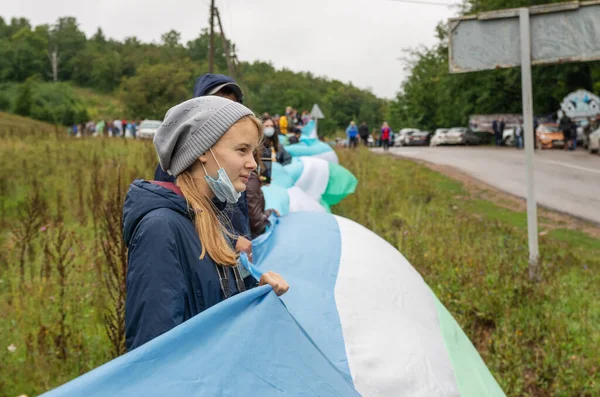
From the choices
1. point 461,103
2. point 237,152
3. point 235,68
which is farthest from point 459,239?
point 461,103

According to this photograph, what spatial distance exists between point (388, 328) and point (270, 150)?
3760 millimetres

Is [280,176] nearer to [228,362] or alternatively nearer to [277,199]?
[277,199]

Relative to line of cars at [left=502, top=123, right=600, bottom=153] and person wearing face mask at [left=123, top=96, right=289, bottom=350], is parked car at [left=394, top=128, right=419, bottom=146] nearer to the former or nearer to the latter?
line of cars at [left=502, top=123, right=600, bottom=153]

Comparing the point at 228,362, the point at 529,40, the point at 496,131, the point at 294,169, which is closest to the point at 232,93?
the point at 228,362

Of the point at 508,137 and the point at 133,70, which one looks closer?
the point at 508,137

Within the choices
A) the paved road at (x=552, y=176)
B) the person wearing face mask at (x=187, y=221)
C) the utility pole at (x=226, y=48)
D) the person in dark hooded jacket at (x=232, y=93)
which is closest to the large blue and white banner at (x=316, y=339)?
the person wearing face mask at (x=187, y=221)

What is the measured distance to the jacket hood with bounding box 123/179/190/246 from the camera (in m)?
2.12

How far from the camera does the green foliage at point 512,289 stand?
5188mm

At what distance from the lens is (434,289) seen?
22.2ft

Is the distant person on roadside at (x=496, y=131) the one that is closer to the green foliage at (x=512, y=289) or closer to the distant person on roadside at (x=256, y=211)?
the green foliage at (x=512, y=289)

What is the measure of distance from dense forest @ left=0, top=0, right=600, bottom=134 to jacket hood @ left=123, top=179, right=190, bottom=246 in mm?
32444

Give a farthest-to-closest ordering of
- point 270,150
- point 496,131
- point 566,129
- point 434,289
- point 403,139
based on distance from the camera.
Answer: point 403,139
point 496,131
point 566,129
point 270,150
point 434,289

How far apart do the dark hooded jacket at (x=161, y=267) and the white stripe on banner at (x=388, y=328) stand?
3.64ft

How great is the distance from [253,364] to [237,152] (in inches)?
26.1
